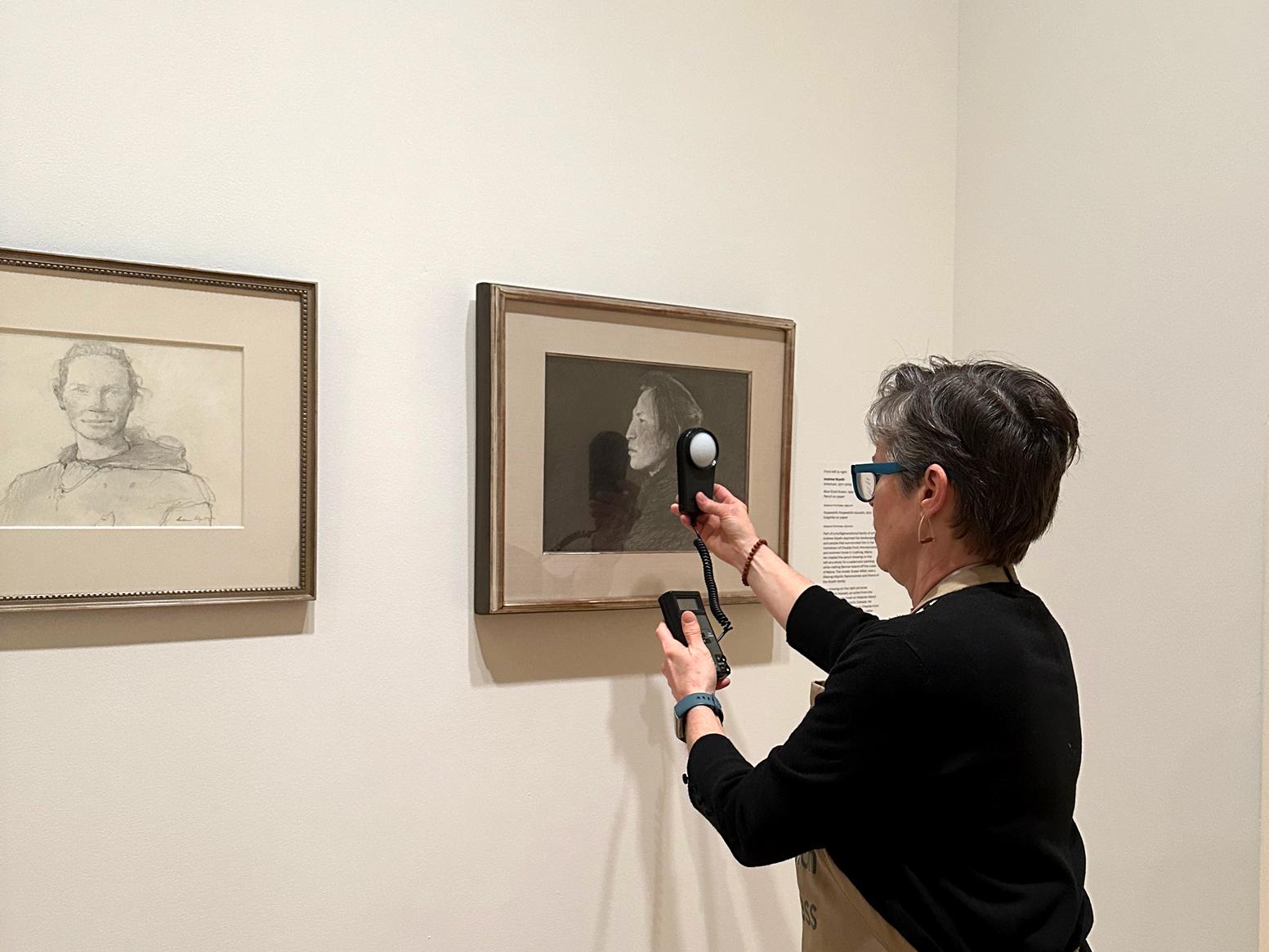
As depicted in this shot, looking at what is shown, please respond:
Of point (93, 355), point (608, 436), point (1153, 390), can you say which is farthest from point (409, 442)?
point (1153, 390)

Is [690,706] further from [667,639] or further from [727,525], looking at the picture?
[727,525]

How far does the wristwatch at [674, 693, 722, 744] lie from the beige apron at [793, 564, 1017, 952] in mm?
204

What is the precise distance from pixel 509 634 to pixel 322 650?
0.27m

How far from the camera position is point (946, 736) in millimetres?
1158

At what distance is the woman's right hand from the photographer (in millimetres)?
1641

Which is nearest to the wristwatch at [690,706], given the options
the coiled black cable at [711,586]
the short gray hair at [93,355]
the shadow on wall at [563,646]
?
the coiled black cable at [711,586]

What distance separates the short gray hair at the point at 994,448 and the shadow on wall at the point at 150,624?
0.80 m

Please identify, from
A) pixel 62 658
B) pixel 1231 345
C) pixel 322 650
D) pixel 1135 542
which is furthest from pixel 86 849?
pixel 1231 345

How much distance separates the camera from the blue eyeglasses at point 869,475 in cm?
132

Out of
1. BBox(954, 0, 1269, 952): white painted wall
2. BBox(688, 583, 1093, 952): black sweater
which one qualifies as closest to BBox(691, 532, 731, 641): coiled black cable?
BBox(688, 583, 1093, 952): black sweater

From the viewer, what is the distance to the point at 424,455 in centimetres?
156

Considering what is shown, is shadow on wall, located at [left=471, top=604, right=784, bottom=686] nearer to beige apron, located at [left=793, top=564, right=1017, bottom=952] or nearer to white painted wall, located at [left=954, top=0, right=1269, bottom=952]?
beige apron, located at [left=793, top=564, right=1017, bottom=952]

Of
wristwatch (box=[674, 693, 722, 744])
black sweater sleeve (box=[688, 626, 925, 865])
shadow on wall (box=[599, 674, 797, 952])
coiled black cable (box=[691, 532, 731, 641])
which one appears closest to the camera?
black sweater sleeve (box=[688, 626, 925, 865])

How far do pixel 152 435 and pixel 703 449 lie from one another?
0.71 meters
